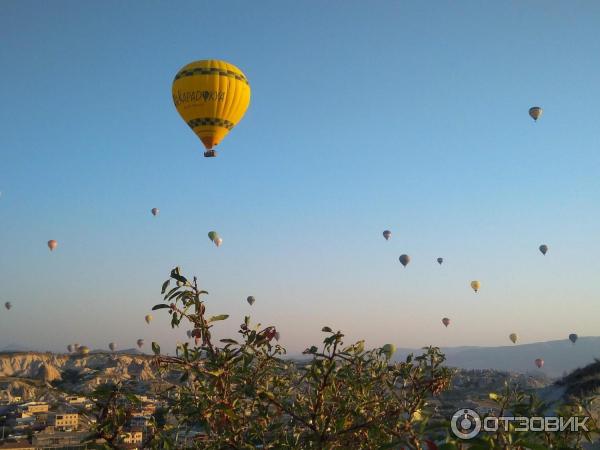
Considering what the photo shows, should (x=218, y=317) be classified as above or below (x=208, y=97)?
below

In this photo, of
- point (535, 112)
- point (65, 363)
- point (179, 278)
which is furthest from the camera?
point (65, 363)

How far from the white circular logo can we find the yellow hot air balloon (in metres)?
25.7

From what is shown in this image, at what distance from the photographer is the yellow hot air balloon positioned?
27.6 meters

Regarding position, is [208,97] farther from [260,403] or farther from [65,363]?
[65,363]

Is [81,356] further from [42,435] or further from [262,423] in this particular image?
[262,423]

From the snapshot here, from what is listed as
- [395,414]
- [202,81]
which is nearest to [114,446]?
[395,414]

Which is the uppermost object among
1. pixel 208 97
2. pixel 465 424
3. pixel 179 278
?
pixel 208 97

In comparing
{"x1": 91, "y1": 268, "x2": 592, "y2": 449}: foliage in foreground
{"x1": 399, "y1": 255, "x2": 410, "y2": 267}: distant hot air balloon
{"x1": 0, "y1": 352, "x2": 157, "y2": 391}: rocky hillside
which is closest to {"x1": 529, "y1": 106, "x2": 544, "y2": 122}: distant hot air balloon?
{"x1": 399, "y1": 255, "x2": 410, "y2": 267}: distant hot air balloon

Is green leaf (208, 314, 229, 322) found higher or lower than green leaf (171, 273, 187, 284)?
lower

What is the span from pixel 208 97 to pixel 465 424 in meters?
26.1

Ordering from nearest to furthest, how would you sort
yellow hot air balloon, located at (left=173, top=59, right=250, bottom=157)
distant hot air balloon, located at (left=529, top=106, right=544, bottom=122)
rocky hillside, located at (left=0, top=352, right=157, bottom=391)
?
yellow hot air balloon, located at (left=173, top=59, right=250, bottom=157)
distant hot air balloon, located at (left=529, top=106, right=544, bottom=122)
rocky hillside, located at (left=0, top=352, right=157, bottom=391)

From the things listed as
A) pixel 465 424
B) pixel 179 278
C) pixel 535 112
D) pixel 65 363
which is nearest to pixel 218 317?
pixel 179 278

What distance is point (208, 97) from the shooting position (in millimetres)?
27641

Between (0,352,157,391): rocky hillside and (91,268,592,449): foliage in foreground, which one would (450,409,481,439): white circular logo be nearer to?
(91,268,592,449): foliage in foreground
